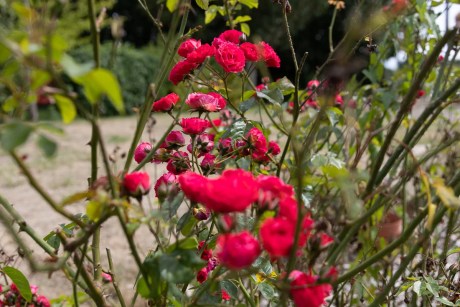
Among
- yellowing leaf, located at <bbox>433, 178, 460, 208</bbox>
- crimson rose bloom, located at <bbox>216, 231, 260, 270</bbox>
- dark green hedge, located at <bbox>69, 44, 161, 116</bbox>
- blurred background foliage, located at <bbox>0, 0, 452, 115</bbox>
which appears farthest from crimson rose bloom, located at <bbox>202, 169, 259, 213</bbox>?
dark green hedge, located at <bbox>69, 44, 161, 116</bbox>

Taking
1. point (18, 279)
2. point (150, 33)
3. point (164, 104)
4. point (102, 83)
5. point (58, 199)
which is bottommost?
point (150, 33)

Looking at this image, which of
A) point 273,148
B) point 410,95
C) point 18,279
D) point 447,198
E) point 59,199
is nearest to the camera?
point 447,198

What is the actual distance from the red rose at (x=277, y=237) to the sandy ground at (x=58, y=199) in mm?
915

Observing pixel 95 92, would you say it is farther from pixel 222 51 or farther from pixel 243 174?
pixel 222 51

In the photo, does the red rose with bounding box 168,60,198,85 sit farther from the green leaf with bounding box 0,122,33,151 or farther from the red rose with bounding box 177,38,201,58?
the green leaf with bounding box 0,122,33,151

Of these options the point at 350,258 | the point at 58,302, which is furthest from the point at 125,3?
the point at 58,302

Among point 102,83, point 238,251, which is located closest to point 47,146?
point 102,83

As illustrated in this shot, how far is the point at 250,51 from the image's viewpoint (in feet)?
4.56

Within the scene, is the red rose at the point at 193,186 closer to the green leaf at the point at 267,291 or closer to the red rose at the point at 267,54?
the green leaf at the point at 267,291

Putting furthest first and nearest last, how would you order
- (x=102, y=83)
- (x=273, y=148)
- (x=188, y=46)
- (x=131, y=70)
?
1. (x=131, y=70)
2. (x=273, y=148)
3. (x=188, y=46)
4. (x=102, y=83)

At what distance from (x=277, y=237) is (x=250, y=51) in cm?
74

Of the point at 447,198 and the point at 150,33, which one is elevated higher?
the point at 447,198

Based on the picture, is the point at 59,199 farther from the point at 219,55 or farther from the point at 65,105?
the point at 65,105

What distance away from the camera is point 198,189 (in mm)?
822
